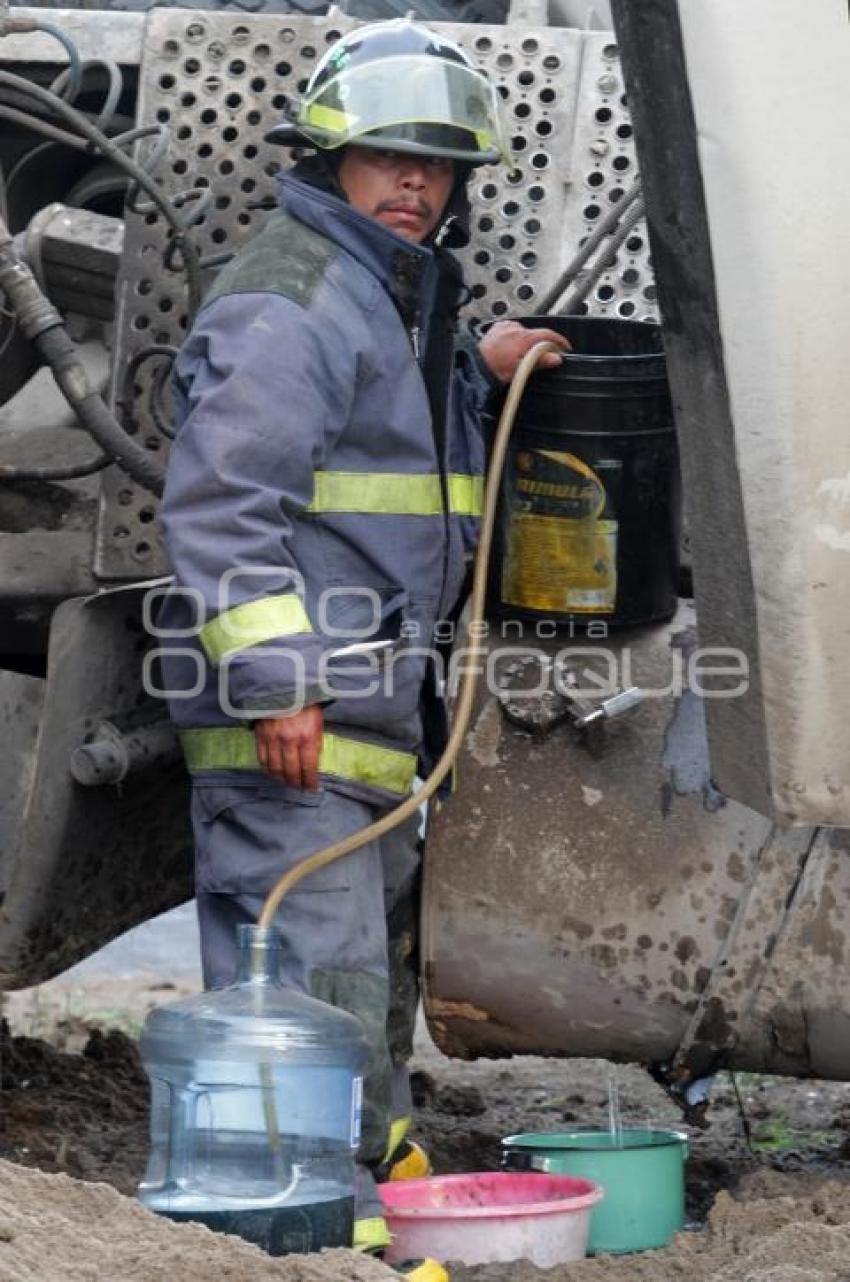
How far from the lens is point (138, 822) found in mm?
3949

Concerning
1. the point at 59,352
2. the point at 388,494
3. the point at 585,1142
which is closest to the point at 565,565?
the point at 388,494

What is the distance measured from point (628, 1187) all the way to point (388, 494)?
3.66 ft

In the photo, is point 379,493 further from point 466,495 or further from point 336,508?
point 466,495

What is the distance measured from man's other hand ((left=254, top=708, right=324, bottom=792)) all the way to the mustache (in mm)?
795

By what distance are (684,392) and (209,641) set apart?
755mm

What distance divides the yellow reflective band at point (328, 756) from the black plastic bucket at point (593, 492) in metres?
0.31

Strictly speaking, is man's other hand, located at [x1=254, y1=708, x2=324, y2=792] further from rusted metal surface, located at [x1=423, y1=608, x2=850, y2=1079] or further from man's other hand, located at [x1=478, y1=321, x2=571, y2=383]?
man's other hand, located at [x1=478, y1=321, x2=571, y2=383]

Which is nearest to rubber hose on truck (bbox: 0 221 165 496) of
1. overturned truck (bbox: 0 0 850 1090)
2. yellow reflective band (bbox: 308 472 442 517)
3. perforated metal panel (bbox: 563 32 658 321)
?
overturned truck (bbox: 0 0 850 1090)

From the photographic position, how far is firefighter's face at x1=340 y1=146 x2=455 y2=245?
11.9ft

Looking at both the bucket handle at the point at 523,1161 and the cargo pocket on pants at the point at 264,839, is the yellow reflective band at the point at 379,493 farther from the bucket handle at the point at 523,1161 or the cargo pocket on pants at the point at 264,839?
the bucket handle at the point at 523,1161

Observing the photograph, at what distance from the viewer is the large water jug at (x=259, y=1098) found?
327 cm

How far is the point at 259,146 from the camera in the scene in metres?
3.83

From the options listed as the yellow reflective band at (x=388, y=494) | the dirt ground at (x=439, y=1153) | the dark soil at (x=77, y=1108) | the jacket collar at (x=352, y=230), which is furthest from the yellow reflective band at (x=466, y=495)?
the dark soil at (x=77, y=1108)

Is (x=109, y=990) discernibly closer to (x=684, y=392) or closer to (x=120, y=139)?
(x=120, y=139)
